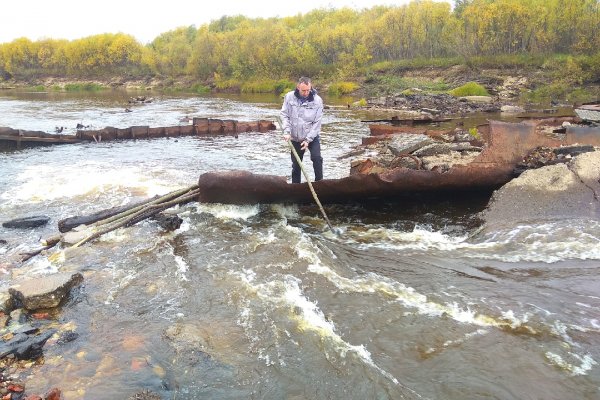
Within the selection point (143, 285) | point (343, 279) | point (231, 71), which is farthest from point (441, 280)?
point (231, 71)

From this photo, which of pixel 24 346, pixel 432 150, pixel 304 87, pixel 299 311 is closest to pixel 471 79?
pixel 432 150

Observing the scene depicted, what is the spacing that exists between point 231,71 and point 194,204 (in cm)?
7945

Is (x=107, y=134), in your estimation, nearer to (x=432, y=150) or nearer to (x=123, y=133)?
(x=123, y=133)

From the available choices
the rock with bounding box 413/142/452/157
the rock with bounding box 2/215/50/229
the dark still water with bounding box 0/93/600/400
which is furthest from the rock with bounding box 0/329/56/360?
the rock with bounding box 413/142/452/157

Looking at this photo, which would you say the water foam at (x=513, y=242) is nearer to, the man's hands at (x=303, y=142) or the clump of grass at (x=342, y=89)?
the man's hands at (x=303, y=142)

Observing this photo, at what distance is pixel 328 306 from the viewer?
17.3 feet

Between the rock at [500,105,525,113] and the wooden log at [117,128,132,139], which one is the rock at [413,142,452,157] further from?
the rock at [500,105,525,113]

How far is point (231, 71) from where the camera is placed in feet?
277

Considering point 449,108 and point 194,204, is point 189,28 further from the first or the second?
point 194,204

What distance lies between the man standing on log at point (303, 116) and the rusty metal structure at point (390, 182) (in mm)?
1053

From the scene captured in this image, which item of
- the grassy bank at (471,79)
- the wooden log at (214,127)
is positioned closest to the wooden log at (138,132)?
the wooden log at (214,127)

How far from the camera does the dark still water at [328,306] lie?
13.1 feet

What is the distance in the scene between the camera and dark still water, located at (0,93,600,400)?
13.1ft

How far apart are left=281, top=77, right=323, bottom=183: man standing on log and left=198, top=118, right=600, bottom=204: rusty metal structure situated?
1.05 m
